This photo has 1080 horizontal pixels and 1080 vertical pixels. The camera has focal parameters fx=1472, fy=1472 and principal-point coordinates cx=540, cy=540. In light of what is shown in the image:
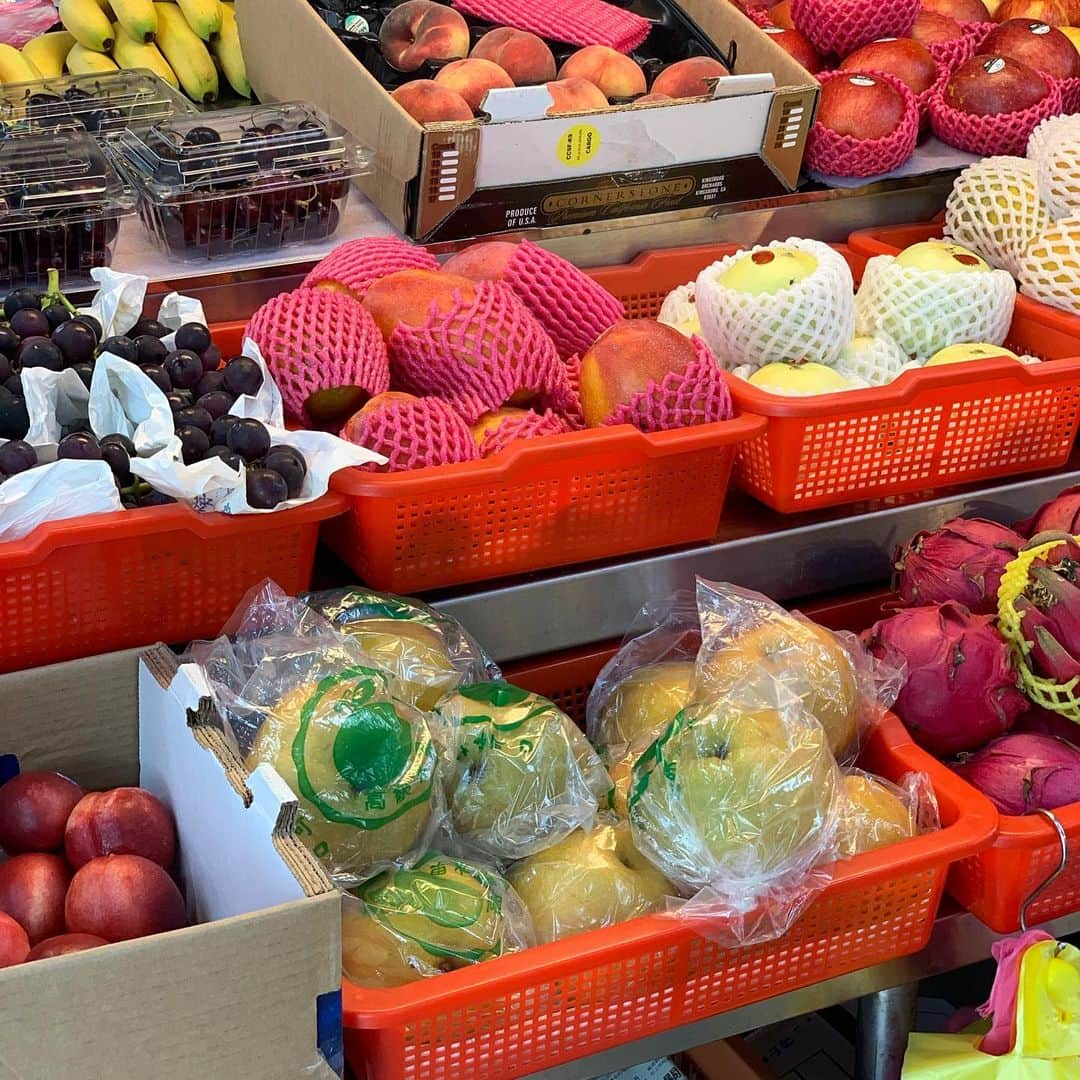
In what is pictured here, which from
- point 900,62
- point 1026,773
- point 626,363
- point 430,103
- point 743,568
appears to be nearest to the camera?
point 1026,773

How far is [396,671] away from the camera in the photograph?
1551 millimetres

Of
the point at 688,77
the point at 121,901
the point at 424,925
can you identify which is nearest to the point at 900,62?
the point at 688,77

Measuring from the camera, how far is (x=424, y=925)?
4.46 ft

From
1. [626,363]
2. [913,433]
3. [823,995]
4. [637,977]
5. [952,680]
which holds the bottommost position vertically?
[823,995]

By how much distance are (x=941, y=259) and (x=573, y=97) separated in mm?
645

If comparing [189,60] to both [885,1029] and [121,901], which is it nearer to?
[121,901]

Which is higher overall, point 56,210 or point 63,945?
point 56,210

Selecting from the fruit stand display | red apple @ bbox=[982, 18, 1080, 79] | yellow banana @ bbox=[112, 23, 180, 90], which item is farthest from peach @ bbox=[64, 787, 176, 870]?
red apple @ bbox=[982, 18, 1080, 79]

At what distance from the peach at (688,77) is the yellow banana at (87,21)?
3.81 feet

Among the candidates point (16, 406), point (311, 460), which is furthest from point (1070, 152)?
point (16, 406)

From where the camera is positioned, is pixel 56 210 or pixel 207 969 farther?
pixel 56 210

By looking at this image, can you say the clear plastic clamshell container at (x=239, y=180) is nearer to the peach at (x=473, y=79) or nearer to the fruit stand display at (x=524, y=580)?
the fruit stand display at (x=524, y=580)

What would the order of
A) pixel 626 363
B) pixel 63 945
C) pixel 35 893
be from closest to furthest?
pixel 63 945
pixel 35 893
pixel 626 363

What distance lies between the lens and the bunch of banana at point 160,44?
114 inches
